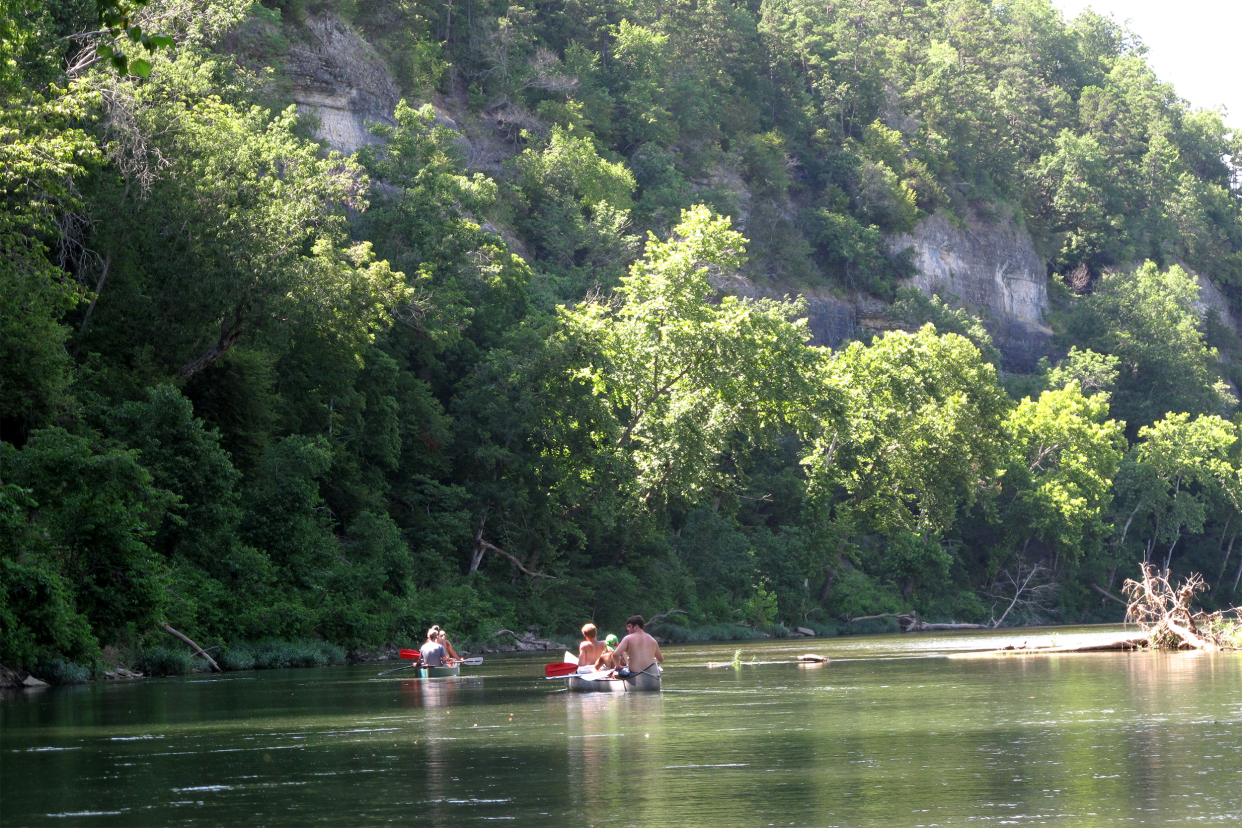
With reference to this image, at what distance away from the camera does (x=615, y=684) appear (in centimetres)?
2058

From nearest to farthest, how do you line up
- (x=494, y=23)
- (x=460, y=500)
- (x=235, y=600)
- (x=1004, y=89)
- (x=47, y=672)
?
(x=47, y=672), (x=235, y=600), (x=460, y=500), (x=494, y=23), (x=1004, y=89)

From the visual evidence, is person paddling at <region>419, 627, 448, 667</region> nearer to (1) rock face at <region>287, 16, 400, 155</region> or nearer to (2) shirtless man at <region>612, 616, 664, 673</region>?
(2) shirtless man at <region>612, 616, 664, 673</region>

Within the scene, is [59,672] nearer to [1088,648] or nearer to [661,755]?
[661,755]

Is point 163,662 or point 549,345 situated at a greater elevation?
point 549,345

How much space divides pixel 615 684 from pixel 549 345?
27106 millimetres

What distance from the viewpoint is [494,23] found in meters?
75.0

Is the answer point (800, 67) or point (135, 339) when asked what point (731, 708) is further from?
point (800, 67)

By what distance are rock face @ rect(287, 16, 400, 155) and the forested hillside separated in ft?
1.33

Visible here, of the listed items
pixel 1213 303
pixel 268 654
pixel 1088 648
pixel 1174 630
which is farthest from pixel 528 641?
pixel 1213 303

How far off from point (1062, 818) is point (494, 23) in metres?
71.3

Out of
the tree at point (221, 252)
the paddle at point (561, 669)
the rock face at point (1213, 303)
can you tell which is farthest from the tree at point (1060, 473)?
the paddle at point (561, 669)

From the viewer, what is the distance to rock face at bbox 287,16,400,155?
5747cm

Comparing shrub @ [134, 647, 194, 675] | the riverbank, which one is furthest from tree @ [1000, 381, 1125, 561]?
shrub @ [134, 647, 194, 675]

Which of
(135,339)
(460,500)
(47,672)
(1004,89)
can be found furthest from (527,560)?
(1004,89)
